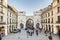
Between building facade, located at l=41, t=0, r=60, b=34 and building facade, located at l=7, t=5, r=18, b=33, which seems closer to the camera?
building facade, located at l=41, t=0, r=60, b=34

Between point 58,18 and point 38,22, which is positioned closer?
point 58,18

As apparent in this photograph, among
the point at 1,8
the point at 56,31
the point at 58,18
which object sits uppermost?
the point at 1,8

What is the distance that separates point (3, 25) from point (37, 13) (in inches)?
1866

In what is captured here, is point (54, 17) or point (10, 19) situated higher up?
point (54, 17)

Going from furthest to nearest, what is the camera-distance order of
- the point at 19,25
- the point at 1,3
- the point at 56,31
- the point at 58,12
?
the point at 19,25 < the point at 56,31 < the point at 58,12 < the point at 1,3

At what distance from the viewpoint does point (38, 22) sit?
81562mm

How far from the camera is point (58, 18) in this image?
131 feet

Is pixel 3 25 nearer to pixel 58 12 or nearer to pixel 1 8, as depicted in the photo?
pixel 1 8

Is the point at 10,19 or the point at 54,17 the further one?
the point at 10,19

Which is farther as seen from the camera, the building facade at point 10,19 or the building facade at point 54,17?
the building facade at point 10,19

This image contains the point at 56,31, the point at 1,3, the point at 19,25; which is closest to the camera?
the point at 1,3

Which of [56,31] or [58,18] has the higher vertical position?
[58,18]

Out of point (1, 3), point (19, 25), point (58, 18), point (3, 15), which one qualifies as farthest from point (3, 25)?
point (19, 25)

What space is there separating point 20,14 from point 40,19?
12876 millimetres
